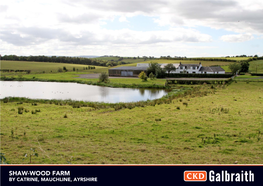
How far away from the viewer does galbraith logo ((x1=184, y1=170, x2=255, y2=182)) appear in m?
5.70

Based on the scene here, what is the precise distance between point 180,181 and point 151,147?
3.93 meters

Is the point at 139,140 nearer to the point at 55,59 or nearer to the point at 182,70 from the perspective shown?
the point at 182,70

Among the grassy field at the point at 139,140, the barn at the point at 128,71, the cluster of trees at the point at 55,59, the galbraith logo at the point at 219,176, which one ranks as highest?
the cluster of trees at the point at 55,59

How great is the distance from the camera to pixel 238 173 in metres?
5.77

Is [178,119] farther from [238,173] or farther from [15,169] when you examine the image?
[15,169]

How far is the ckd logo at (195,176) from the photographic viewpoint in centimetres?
570

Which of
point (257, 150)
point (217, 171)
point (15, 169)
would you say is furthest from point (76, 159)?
point (257, 150)

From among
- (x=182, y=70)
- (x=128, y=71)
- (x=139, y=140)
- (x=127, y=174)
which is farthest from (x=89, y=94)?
(x=182, y=70)

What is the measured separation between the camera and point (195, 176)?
5746mm

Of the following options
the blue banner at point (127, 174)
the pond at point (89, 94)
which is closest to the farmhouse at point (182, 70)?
the pond at point (89, 94)

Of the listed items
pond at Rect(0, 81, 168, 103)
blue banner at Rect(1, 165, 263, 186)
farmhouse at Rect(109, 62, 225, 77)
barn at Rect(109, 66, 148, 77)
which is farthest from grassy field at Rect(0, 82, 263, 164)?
farmhouse at Rect(109, 62, 225, 77)

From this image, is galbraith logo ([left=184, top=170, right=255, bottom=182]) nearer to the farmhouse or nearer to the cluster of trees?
the farmhouse

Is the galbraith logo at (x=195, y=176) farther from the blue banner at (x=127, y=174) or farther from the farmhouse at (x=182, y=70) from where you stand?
the farmhouse at (x=182, y=70)

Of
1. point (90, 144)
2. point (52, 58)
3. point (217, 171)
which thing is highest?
point (52, 58)
